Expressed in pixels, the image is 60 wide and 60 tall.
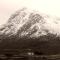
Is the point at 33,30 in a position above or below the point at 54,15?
below

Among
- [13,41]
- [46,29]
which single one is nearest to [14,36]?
[13,41]

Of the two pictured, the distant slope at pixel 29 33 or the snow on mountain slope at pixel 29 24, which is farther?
the snow on mountain slope at pixel 29 24

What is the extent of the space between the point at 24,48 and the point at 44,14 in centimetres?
526

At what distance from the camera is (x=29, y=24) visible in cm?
1562

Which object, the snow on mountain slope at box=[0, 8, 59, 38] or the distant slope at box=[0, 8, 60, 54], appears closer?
the distant slope at box=[0, 8, 60, 54]

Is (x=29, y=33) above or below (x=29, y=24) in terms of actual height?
below

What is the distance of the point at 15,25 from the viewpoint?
16.3 metres

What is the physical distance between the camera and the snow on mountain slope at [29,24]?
1429 cm

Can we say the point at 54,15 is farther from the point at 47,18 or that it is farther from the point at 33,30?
the point at 33,30

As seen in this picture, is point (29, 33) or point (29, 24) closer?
point (29, 33)

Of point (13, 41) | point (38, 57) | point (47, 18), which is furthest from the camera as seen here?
point (47, 18)

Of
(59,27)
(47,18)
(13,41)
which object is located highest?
(47,18)

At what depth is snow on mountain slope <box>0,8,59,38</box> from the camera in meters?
14.3

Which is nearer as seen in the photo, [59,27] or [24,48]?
[24,48]
